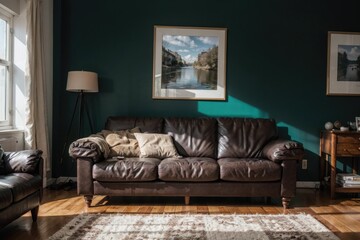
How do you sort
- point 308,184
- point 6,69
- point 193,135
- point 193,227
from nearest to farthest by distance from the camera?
1. point 193,227
2. point 6,69
3. point 193,135
4. point 308,184

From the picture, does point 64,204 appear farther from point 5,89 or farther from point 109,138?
point 5,89

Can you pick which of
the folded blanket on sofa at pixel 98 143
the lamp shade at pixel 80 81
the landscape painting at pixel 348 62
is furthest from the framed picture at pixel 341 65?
the lamp shade at pixel 80 81

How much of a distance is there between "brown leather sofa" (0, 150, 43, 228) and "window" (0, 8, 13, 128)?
112 centimetres

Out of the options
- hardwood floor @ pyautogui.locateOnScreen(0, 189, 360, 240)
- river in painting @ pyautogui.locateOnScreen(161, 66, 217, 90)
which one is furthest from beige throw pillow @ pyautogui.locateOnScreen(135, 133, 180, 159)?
river in painting @ pyautogui.locateOnScreen(161, 66, 217, 90)

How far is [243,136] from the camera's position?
413cm

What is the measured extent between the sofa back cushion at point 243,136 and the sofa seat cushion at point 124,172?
1085 mm

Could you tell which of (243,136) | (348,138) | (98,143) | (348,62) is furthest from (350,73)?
(98,143)

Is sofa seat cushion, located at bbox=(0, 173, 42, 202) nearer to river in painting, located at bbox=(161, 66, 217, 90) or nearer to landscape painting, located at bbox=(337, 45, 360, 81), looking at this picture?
river in painting, located at bbox=(161, 66, 217, 90)

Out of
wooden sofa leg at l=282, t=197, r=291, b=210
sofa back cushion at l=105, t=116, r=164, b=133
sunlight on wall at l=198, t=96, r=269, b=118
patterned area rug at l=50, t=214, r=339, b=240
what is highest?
sunlight on wall at l=198, t=96, r=269, b=118

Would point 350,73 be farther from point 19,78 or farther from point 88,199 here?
point 19,78

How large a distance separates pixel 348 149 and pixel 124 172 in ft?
8.50

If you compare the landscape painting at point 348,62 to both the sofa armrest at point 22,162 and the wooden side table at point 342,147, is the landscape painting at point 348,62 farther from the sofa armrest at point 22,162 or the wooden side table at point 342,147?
the sofa armrest at point 22,162

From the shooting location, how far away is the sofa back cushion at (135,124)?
4.13 m

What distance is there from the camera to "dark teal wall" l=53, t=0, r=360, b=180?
4434 millimetres
